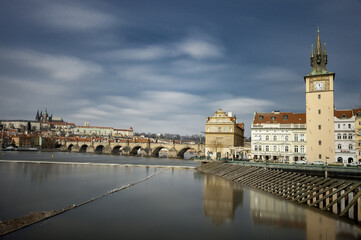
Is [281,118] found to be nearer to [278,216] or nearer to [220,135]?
[220,135]

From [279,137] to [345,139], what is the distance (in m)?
12.4

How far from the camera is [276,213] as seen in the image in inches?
734

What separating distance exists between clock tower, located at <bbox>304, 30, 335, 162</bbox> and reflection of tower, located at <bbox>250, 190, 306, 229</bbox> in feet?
108

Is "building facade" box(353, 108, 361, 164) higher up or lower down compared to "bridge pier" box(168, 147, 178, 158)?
higher up

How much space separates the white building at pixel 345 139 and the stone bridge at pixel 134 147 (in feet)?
155

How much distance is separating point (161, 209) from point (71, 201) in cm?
748

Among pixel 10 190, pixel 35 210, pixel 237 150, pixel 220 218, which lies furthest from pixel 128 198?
pixel 237 150

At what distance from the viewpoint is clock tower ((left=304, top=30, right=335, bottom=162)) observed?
5078cm

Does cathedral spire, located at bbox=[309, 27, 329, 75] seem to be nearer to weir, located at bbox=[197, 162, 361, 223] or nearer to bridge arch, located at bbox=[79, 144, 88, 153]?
weir, located at bbox=[197, 162, 361, 223]

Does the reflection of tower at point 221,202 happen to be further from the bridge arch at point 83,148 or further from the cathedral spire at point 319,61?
the bridge arch at point 83,148

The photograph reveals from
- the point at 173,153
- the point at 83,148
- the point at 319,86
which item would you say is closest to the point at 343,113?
the point at 319,86

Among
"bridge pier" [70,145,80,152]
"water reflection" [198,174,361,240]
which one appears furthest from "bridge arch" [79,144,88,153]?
"water reflection" [198,174,361,240]

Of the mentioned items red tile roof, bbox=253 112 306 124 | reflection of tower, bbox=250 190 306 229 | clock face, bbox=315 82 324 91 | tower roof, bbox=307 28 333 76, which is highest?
tower roof, bbox=307 28 333 76

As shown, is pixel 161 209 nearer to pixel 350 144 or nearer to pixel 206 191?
pixel 206 191
